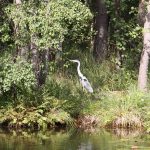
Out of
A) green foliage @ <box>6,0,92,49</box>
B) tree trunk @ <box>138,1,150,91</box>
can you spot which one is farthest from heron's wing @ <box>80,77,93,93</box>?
green foliage @ <box>6,0,92,49</box>

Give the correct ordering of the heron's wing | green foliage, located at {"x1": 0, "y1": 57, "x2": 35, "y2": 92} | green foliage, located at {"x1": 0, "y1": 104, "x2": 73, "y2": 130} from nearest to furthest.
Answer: green foliage, located at {"x1": 0, "y1": 57, "x2": 35, "y2": 92}
green foliage, located at {"x1": 0, "y1": 104, "x2": 73, "y2": 130}
the heron's wing

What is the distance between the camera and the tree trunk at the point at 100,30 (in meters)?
26.6

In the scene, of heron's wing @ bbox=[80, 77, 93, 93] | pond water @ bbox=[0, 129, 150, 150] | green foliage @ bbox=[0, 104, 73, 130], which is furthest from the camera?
heron's wing @ bbox=[80, 77, 93, 93]

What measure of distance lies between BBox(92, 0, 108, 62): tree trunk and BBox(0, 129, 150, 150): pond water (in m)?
7.78

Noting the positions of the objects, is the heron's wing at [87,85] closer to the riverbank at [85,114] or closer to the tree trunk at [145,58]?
the riverbank at [85,114]

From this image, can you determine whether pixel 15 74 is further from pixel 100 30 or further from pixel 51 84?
pixel 100 30

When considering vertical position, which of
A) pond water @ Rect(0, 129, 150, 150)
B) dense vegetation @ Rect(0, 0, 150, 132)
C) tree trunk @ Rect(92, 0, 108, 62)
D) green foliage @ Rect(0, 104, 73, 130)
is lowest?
pond water @ Rect(0, 129, 150, 150)

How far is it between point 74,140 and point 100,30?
10182mm

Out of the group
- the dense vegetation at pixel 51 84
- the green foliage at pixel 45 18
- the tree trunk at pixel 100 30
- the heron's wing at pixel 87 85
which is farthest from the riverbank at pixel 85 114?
the tree trunk at pixel 100 30

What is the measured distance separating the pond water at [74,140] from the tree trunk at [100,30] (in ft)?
25.5

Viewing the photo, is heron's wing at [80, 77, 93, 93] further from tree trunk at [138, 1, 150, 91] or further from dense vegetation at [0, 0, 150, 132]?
tree trunk at [138, 1, 150, 91]

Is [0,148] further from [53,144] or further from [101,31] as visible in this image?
[101,31]

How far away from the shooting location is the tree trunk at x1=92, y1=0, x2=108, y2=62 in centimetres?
2659

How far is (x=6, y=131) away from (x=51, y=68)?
5.37m
